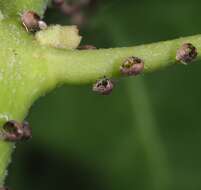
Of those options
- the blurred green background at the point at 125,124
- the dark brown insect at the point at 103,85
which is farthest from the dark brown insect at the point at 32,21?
the blurred green background at the point at 125,124

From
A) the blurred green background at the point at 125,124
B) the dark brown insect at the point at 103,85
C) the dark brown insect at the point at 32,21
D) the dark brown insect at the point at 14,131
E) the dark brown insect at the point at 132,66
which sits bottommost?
the dark brown insect at the point at 14,131

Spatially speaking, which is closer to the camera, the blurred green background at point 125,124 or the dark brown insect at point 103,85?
the dark brown insect at point 103,85

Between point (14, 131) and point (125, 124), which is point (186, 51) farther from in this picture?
point (125, 124)

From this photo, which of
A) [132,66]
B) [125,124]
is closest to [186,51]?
[132,66]

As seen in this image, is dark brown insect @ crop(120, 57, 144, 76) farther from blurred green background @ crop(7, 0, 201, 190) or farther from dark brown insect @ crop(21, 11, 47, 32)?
blurred green background @ crop(7, 0, 201, 190)

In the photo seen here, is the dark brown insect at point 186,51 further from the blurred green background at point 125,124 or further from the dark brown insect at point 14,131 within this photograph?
the blurred green background at point 125,124
